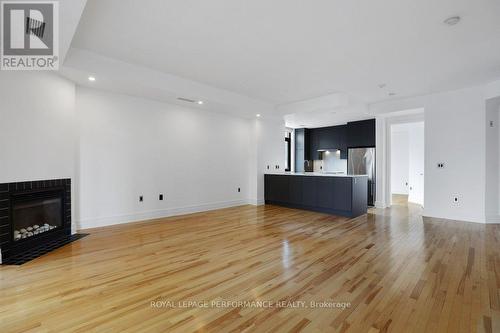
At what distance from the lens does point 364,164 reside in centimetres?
705

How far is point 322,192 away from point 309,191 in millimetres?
378

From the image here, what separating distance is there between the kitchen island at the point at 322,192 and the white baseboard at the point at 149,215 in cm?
132

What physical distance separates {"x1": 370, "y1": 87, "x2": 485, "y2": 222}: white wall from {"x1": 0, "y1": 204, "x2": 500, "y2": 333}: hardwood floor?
0.90 meters

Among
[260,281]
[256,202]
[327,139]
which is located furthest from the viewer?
[327,139]

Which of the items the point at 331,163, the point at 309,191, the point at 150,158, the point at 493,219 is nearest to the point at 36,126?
the point at 150,158

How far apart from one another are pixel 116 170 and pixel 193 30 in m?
3.15

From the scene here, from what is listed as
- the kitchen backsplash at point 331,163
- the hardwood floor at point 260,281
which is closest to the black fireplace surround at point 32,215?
the hardwood floor at point 260,281

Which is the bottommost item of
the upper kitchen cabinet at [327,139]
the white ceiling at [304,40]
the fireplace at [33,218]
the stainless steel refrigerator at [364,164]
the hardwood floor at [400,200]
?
the hardwood floor at [400,200]

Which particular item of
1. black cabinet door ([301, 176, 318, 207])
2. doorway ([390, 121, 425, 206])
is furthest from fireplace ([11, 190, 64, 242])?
doorway ([390, 121, 425, 206])

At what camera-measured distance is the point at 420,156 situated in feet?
26.5

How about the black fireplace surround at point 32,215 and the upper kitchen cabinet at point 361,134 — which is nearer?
the black fireplace surround at point 32,215

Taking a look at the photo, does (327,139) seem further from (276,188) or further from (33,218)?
(33,218)

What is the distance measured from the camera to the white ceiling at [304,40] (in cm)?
247

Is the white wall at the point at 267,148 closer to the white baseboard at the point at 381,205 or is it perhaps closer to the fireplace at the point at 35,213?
the white baseboard at the point at 381,205
